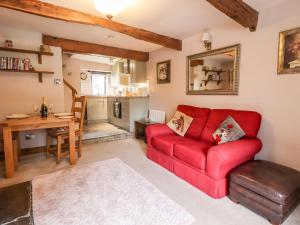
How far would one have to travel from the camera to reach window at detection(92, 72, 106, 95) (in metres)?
7.12

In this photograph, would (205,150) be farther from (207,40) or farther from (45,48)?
(45,48)

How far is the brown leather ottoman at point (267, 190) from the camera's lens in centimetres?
152

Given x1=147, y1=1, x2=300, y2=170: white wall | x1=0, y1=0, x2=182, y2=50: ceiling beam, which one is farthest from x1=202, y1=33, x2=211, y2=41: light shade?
x1=0, y1=0, x2=182, y2=50: ceiling beam

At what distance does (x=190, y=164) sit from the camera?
7.32 ft

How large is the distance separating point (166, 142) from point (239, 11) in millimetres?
1915

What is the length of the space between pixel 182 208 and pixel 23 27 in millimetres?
3719

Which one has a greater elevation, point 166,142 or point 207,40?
point 207,40

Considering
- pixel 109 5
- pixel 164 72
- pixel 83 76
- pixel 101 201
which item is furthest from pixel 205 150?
pixel 83 76

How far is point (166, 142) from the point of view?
103 inches

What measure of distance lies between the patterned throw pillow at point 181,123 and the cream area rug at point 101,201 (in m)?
1.04

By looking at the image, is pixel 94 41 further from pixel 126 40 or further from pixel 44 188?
pixel 44 188

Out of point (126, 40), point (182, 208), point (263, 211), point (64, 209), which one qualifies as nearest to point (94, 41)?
point (126, 40)

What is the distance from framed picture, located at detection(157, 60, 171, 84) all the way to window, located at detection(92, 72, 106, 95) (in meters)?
3.66

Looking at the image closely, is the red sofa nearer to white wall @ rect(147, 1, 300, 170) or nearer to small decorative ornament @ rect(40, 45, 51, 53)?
white wall @ rect(147, 1, 300, 170)
